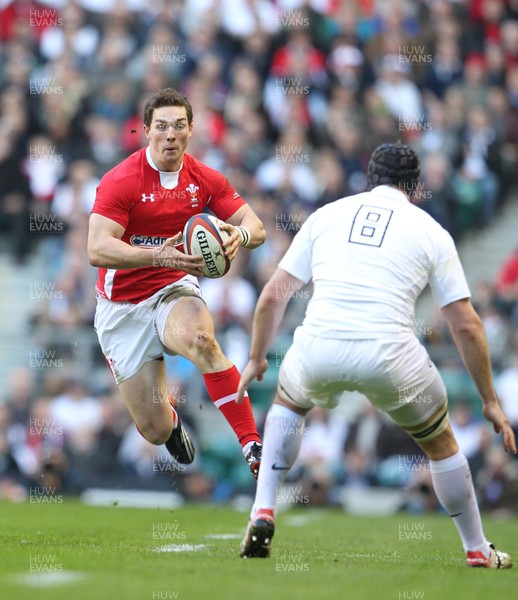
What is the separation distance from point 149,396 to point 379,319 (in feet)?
9.67

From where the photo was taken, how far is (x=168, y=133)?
8180 millimetres

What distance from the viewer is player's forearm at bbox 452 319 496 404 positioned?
6102 mm

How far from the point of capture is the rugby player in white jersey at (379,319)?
6102 millimetres

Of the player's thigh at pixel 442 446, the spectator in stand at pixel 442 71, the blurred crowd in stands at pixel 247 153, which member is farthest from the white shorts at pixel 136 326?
the spectator in stand at pixel 442 71

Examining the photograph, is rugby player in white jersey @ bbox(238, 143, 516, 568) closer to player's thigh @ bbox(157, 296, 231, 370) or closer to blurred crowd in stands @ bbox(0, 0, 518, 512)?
player's thigh @ bbox(157, 296, 231, 370)

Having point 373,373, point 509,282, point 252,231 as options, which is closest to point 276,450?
point 373,373

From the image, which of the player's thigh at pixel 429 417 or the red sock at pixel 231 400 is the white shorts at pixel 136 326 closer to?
the red sock at pixel 231 400

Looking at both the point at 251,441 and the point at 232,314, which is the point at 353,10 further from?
the point at 251,441

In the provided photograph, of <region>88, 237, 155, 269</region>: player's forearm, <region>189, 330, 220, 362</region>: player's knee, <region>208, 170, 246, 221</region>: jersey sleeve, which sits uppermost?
<region>208, 170, 246, 221</region>: jersey sleeve

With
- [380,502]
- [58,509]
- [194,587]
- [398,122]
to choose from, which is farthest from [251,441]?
[398,122]

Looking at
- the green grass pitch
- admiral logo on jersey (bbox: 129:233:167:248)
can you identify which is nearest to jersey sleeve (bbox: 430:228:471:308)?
the green grass pitch

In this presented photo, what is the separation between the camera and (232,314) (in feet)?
48.4

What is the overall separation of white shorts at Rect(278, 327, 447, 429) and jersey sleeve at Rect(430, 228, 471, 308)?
290 mm

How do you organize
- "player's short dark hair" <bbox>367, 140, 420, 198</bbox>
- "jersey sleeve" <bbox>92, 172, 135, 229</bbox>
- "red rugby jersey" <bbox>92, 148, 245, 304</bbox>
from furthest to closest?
"red rugby jersey" <bbox>92, 148, 245, 304</bbox>, "jersey sleeve" <bbox>92, 172, 135, 229</bbox>, "player's short dark hair" <bbox>367, 140, 420, 198</bbox>
